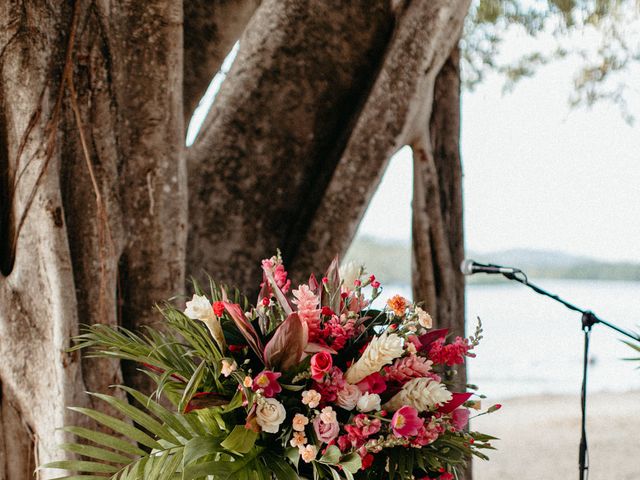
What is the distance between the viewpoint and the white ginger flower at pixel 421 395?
4.44 feet

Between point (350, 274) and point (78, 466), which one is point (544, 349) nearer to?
point (350, 274)

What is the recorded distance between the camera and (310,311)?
4.58 ft

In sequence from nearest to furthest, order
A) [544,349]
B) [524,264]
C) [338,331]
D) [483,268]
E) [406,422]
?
[406,422] → [338,331] → [483,268] → [544,349] → [524,264]

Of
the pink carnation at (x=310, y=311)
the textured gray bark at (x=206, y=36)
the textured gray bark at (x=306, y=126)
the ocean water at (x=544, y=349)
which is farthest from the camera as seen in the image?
the ocean water at (x=544, y=349)

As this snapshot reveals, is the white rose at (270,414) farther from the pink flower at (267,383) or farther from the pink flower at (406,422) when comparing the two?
the pink flower at (406,422)

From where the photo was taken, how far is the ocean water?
1384 cm

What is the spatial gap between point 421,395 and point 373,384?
0.29 ft

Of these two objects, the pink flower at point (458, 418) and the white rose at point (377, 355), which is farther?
the pink flower at point (458, 418)

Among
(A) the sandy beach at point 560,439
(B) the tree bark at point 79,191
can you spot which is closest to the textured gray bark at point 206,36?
(B) the tree bark at point 79,191

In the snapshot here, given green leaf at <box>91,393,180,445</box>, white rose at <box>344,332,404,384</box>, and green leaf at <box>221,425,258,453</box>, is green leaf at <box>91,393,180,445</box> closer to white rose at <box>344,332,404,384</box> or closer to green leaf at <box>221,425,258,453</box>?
green leaf at <box>221,425,258,453</box>

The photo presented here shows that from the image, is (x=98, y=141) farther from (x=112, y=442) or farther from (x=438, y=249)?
(x=438, y=249)

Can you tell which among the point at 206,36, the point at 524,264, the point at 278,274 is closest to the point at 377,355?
the point at 278,274

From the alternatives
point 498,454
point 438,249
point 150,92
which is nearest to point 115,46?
point 150,92

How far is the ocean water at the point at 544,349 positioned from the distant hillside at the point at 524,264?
4.18 ft
